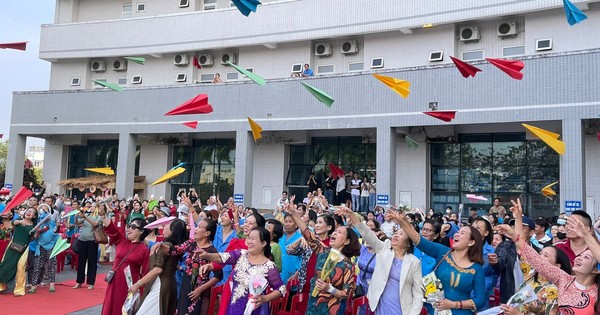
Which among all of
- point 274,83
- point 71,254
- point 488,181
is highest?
point 274,83

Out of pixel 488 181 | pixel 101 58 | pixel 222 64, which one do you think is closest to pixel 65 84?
pixel 101 58

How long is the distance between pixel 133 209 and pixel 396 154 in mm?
9628

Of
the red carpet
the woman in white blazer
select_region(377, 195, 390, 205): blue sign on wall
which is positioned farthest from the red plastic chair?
select_region(377, 195, 390, 205): blue sign on wall

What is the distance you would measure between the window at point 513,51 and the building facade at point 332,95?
3cm

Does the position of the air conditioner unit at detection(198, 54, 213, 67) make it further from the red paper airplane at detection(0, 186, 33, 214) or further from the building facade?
the red paper airplane at detection(0, 186, 33, 214)

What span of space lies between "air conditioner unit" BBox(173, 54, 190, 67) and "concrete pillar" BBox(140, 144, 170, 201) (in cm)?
381

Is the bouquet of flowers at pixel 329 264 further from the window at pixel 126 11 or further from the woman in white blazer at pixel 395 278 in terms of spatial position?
the window at pixel 126 11

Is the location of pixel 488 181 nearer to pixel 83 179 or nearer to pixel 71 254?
pixel 71 254

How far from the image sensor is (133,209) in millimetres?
13969

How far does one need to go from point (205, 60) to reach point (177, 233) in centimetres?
1791

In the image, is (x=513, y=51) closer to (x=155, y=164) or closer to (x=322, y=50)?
(x=322, y=50)

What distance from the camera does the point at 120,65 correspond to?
2444cm

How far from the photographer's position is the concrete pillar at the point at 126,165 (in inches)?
846

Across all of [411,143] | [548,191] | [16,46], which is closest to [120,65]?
[16,46]
